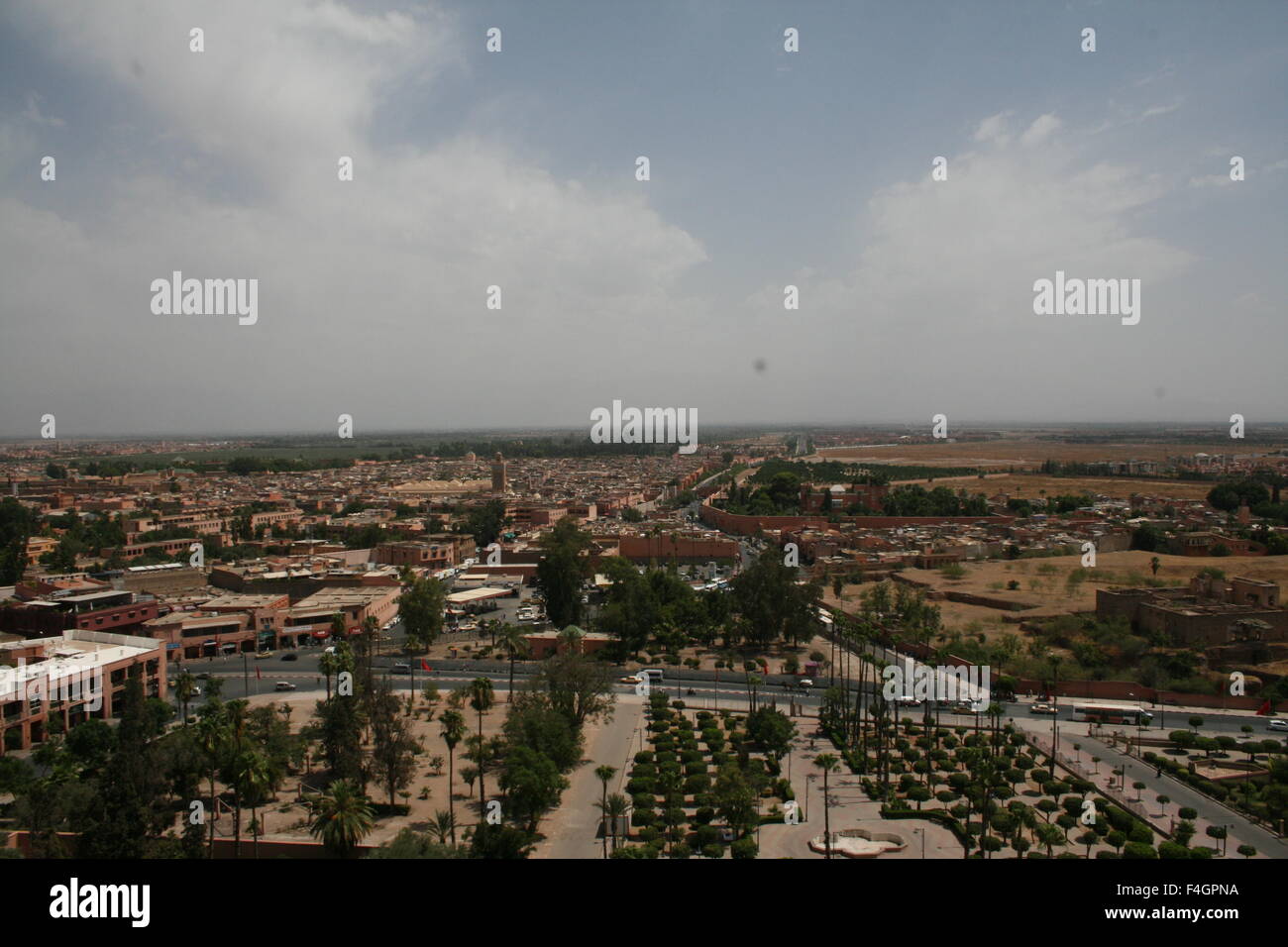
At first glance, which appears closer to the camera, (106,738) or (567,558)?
(106,738)

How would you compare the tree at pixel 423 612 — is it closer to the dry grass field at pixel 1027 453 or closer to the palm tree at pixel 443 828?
the palm tree at pixel 443 828

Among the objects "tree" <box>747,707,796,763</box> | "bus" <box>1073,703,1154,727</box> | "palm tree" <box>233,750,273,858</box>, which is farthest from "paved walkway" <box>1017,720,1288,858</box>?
"palm tree" <box>233,750,273,858</box>

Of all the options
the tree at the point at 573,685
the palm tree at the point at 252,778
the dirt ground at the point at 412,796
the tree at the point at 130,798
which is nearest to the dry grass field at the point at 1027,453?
the tree at the point at 573,685
